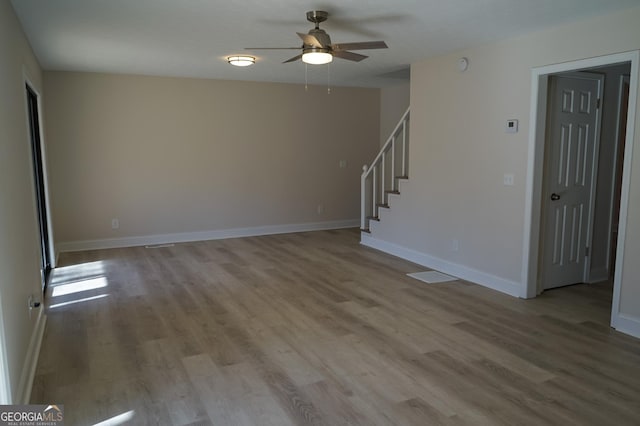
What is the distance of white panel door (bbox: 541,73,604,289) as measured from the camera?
4434 millimetres

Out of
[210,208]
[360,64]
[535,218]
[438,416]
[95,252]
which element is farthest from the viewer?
[210,208]

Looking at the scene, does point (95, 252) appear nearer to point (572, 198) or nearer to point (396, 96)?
point (396, 96)

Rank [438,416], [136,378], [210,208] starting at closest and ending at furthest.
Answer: [438,416]
[136,378]
[210,208]

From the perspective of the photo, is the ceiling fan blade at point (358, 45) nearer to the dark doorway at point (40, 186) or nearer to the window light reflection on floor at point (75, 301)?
the window light reflection on floor at point (75, 301)

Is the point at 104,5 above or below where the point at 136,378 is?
above

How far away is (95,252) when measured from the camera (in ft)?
21.1

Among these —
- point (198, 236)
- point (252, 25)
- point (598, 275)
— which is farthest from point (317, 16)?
point (198, 236)

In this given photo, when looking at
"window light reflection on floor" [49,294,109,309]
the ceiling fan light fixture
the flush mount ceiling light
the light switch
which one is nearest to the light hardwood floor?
"window light reflection on floor" [49,294,109,309]

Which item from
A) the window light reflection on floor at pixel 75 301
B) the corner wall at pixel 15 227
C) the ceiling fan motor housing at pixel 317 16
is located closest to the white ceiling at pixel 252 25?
the ceiling fan motor housing at pixel 317 16

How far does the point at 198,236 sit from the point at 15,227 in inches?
175

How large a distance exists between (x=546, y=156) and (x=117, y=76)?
18.7 feet

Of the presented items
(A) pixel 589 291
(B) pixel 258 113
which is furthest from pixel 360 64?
(A) pixel 589 291
